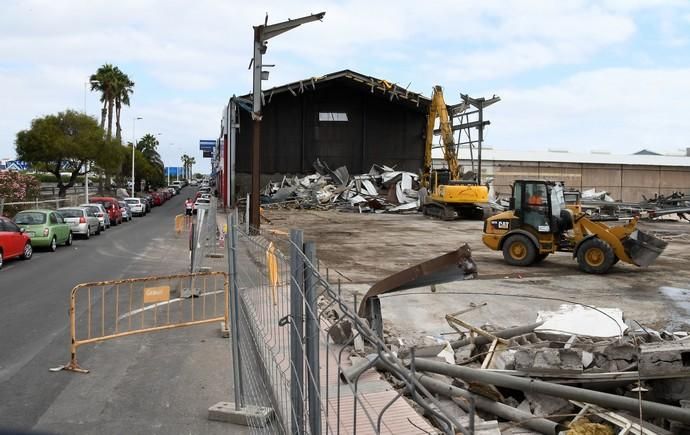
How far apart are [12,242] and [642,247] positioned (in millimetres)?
16649

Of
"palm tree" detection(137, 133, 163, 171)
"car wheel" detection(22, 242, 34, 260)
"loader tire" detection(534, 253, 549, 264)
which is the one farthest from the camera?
"palm tree" detection(137, 133, 163, 171)

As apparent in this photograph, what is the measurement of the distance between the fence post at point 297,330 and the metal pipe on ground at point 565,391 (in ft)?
7.65

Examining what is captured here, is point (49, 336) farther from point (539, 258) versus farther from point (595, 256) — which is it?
point (539, 258)

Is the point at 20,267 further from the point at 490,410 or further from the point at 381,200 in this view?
the point at 381,200

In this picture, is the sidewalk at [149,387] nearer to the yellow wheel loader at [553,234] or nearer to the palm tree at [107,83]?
the yellow wheel loader at [553,234]

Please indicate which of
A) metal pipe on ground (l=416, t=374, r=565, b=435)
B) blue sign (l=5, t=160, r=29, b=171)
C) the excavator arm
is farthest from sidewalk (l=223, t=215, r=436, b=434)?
the excavator arm

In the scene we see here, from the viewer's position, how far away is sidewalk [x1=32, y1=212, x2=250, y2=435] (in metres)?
6.02

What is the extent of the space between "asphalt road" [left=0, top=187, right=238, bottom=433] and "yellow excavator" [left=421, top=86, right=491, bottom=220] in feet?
65.4

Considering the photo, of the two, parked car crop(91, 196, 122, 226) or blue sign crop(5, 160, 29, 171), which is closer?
blue sign crop(5, 160, 29, 171)

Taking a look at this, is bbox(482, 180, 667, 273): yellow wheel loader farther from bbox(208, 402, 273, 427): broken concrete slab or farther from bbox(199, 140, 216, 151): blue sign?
bbox(199, 140, 216, 151): blue sign

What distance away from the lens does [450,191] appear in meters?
36.8

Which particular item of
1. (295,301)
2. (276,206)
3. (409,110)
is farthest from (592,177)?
(295,301)

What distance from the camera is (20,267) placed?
17344 millimetres

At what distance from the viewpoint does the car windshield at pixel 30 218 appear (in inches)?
858
